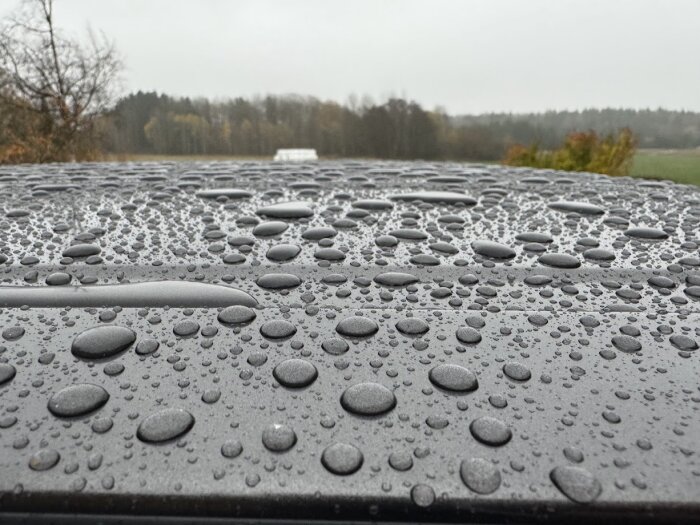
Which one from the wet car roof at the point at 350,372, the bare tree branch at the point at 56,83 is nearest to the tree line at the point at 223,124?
the bare tree branch at the point at 56,83

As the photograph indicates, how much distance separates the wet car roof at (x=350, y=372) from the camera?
42cm

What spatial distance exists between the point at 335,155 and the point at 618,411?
35.1m

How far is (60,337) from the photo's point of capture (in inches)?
24.8

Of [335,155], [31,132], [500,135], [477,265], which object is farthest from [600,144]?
[31,132]

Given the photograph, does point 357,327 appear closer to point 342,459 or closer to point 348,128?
point 342,459

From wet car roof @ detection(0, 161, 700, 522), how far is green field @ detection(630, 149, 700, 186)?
1153 inches

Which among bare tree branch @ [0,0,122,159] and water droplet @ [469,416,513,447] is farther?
bare tree branch @ [0,0,122,159]

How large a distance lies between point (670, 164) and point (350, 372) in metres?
40.0

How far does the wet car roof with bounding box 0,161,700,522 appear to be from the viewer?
0.42 meters

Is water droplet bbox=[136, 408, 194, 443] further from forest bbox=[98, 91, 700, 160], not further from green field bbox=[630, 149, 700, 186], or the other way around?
green field bbox=[630, 149, 700, 186]

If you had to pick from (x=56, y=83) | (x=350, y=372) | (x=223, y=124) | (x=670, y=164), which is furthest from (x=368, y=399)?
(x=670, y=164)

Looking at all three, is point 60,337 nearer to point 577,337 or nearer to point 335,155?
point 577,337

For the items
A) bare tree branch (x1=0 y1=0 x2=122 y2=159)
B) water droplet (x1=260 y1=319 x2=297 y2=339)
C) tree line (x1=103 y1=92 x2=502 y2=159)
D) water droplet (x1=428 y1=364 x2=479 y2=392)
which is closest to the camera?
water droplet (x1=428 y1=364 x2=479 y2=392)

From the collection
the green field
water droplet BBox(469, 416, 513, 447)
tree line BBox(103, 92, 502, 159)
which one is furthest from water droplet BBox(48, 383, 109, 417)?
the green field
